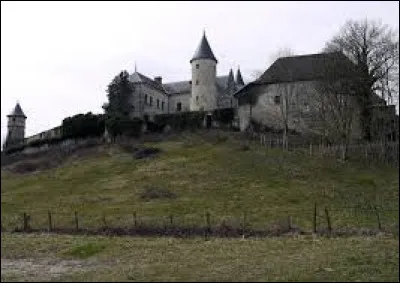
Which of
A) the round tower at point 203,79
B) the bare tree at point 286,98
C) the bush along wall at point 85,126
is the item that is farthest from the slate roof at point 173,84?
the bare tree at point 286,98

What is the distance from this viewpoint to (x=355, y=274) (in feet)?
50.1

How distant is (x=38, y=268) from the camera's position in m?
17.4

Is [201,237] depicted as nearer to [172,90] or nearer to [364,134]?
[364,134]

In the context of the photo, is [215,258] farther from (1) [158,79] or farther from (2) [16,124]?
(2) [16,124]

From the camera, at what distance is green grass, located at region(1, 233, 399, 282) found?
50.0ft

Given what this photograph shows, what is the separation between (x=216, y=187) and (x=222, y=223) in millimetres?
14470

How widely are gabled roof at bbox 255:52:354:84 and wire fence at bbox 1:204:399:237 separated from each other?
28.2 metres

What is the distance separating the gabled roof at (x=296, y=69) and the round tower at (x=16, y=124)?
36.4m

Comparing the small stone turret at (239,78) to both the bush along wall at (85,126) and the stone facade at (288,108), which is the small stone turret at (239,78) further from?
the bush along wall at (85,126)

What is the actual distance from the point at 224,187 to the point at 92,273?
2885cm

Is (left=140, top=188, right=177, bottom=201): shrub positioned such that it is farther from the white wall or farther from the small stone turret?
the small stone turret

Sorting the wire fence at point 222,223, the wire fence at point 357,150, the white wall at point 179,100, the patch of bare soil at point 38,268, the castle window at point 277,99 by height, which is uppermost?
the white wall at point 179,100

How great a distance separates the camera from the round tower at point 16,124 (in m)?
84.1

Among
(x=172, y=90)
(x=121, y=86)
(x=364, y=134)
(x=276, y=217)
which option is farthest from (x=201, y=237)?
(x=172, y=90)
